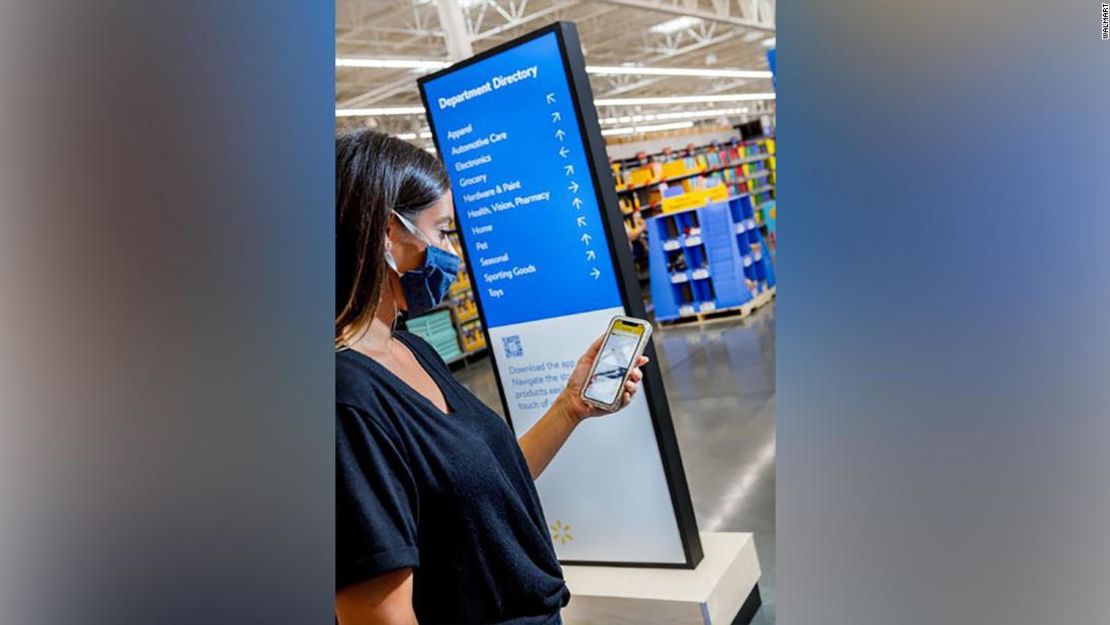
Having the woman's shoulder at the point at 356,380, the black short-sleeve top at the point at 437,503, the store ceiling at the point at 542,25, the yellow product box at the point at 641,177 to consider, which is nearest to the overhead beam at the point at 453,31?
the store ceiling at the point at 542,25

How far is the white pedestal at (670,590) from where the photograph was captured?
2572mm

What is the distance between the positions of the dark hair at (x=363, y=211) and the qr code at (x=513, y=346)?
5.99 ft

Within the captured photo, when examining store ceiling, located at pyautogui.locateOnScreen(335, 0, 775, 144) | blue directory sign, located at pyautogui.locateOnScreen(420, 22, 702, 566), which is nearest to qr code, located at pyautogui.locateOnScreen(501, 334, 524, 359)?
blue directory sign, located at pyautogui.locateOnScreen(420, 22, 702, 566)

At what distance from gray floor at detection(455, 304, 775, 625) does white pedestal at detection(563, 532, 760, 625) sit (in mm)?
279

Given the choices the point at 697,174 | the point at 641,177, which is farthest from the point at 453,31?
the point at 697,174

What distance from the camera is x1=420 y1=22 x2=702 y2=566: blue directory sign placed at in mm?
2445

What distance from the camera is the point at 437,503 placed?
982 millimetres

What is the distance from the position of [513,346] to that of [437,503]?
1908mm

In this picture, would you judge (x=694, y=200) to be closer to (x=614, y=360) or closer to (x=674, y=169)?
(x=674, y=169)

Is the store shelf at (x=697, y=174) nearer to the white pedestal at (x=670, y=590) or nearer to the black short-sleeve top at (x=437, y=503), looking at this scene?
the white pedestal at (x=670, y=590)

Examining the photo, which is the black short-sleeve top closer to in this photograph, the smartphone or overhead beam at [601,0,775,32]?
the smartphone

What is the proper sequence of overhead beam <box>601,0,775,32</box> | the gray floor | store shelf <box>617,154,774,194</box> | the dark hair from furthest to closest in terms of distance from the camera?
store shelf <box>617,154,774,194</box> < overhead beam <box>601,0,775,32</box> < the gray floor < the dark hair
